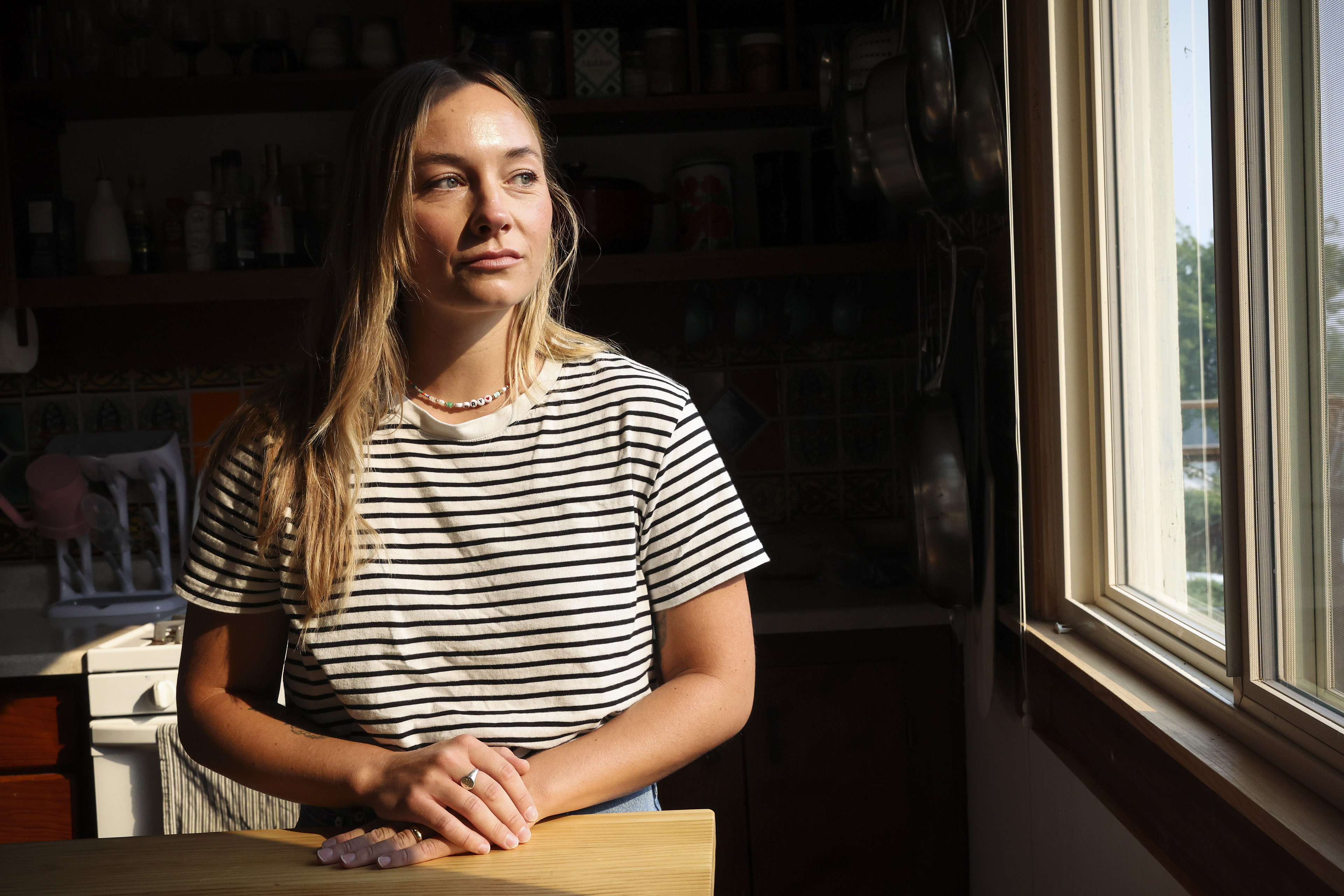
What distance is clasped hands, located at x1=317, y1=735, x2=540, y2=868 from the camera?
0.78 metres

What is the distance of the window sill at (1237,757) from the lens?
785 millimetres

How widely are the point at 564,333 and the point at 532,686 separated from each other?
364 millimetres

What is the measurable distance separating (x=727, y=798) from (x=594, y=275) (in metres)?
1.09

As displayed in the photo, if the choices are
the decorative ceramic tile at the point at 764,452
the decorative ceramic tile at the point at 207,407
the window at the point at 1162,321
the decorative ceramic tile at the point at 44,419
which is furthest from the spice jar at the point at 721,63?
the decorative ceramic tile at the point at 44,419

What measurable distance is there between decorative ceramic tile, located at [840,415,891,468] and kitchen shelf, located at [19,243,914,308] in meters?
0.43

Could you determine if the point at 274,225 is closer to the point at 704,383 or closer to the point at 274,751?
the point at 704,383

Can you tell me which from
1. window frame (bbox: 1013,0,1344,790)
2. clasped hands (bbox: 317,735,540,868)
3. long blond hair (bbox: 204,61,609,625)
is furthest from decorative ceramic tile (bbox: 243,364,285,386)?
clasped hands (bbox: 317,735,540,868)

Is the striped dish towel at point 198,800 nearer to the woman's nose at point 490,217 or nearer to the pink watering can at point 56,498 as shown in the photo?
the pink watering can at point 56,498

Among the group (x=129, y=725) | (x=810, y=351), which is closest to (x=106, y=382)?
(x=129, y=725)

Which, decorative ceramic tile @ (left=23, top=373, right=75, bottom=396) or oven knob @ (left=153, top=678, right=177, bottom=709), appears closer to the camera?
oven knob @ (left=153, top=678, right=177, bottom=709)

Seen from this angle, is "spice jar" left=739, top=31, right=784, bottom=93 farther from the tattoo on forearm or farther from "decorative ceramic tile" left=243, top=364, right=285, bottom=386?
the tattoo on forearm

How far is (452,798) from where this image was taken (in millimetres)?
803

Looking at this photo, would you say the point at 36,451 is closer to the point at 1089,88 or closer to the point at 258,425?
the point at 258,425

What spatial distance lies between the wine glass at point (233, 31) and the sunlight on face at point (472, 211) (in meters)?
1.59
